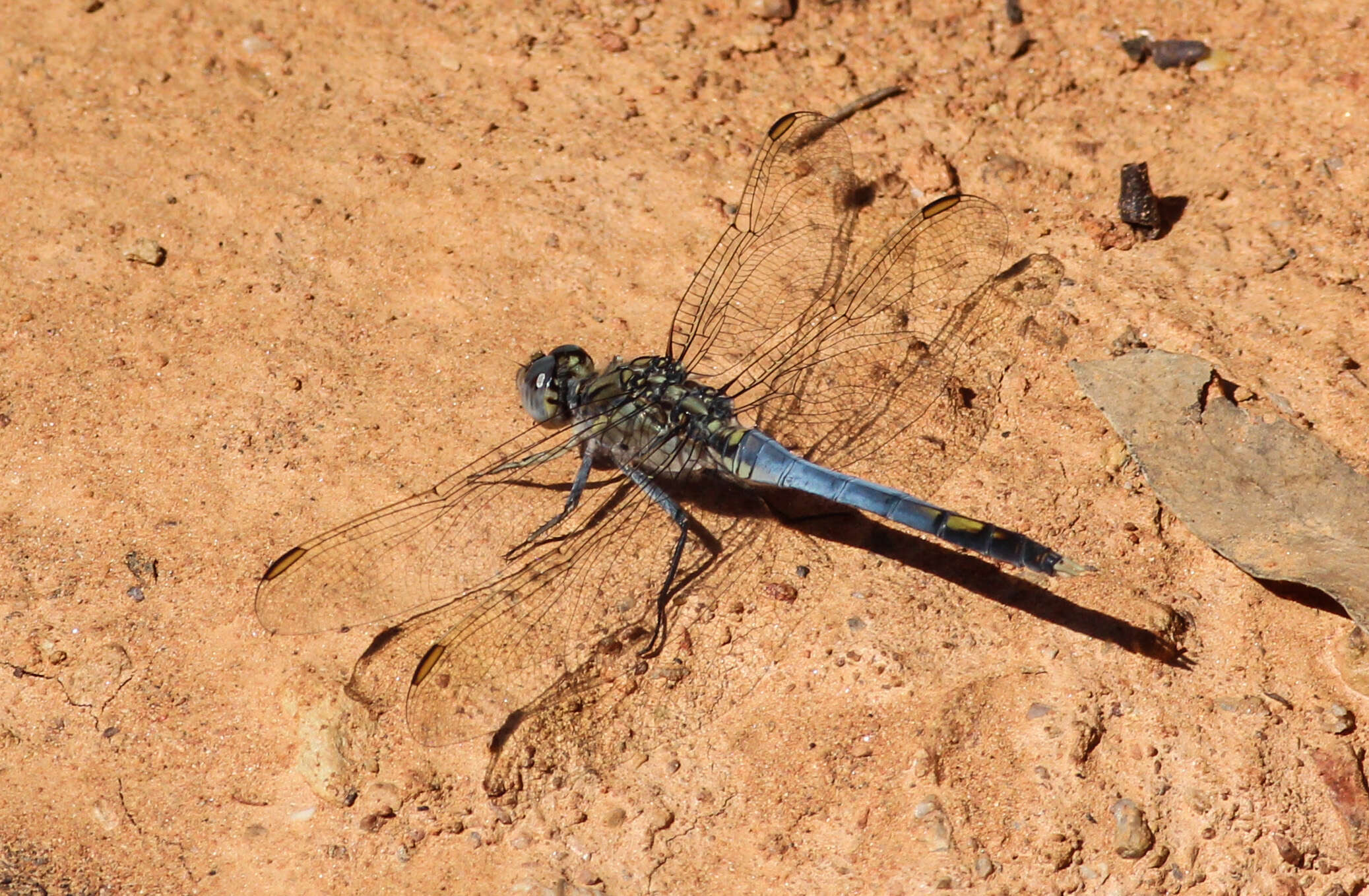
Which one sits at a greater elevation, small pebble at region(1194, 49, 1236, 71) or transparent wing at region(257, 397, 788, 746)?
small pebble at region(1194, 49, 1236, 71)

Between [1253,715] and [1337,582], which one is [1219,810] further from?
[1337,582]

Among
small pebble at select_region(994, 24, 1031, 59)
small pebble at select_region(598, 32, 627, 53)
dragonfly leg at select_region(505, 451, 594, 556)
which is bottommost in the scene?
dragonfly leg at select_region(505, 451, 594, 556)

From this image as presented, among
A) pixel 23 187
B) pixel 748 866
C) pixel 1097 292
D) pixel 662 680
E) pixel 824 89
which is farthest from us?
pixel 824 89

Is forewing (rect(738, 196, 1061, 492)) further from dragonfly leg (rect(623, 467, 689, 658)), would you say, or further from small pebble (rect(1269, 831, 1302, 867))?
small pebble (rect(1269, 831, 1302, 867))

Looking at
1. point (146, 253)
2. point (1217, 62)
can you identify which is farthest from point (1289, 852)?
point (146, 253)

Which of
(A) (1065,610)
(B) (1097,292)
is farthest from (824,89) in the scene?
(A) (1065,610)

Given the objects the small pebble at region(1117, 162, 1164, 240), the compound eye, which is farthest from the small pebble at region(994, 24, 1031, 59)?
the compound eye

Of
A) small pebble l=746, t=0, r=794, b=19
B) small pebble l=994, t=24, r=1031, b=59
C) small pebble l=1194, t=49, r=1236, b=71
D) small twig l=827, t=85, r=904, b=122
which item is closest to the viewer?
small twig l=827, t=85, r=904, b=122

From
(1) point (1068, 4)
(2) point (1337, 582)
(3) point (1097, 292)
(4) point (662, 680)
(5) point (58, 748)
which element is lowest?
(5) point (58, 748)
